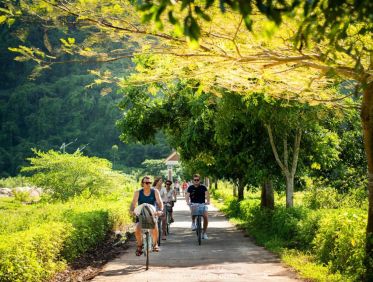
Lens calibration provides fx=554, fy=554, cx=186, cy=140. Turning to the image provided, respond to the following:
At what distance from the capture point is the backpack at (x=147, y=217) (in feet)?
36.7

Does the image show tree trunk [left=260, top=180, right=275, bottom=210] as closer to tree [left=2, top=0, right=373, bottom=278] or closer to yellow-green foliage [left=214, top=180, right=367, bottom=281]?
yellow-green foliage [left=214, top=180, right=367, bottom=281]

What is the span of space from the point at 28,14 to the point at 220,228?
15.9 meters

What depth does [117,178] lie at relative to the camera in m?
26.7

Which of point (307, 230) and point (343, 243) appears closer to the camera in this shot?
point (343, 243)

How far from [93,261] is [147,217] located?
2300 millimetres

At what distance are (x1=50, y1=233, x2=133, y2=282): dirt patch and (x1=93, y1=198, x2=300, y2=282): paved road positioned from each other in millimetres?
249

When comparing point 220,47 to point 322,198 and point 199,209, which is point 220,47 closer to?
point 199,209

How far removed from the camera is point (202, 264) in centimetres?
1138

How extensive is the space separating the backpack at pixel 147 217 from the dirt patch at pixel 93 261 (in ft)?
4.30

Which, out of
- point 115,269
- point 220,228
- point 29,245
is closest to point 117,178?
point 220,228

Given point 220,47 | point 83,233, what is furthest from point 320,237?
point 220,47

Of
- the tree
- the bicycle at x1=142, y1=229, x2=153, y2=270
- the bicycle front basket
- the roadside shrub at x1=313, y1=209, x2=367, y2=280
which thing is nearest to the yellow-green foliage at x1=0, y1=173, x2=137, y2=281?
the bicycle at x1=142, y1=229, x2=153, y2=270

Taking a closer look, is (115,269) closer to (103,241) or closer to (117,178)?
(103,241)

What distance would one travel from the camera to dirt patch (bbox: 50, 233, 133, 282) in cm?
1026
